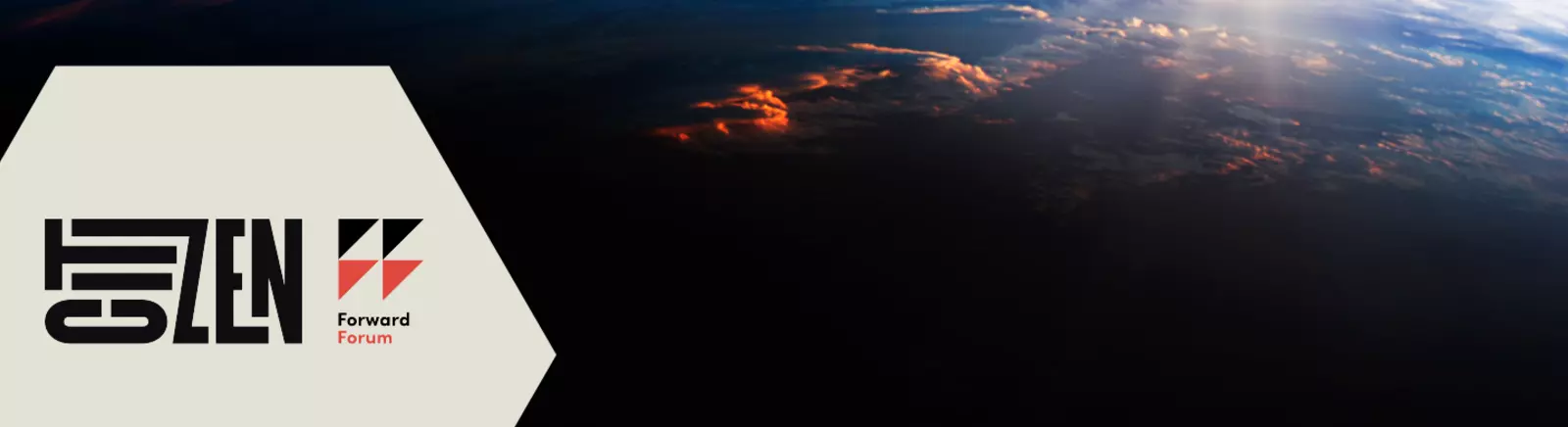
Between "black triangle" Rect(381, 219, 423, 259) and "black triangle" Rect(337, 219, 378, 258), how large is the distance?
12cm

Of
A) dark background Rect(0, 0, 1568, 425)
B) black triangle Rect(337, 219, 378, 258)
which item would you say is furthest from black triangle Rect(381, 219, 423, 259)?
dark background Rect(0, 0, 1568, 425)

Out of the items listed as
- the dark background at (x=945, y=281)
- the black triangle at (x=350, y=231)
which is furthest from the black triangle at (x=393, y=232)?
the dark background at (x=945, y=281)

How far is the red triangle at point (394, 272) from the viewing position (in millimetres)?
6090

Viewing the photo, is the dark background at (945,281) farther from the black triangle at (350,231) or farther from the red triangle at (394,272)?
the black triangle at (350,231)

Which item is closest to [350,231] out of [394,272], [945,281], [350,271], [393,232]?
[393,232]

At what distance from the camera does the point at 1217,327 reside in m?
6.74

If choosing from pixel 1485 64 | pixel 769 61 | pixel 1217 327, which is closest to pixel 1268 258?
pixel 1217 327

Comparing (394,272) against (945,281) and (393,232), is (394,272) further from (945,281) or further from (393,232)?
(945,281)

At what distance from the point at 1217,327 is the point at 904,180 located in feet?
11.0

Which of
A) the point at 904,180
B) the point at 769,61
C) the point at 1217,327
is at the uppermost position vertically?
the point at 769,61

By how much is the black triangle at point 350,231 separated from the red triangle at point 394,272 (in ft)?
1.09

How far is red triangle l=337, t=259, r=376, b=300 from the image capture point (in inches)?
236

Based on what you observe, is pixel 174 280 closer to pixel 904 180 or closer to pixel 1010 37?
pixel 904 180

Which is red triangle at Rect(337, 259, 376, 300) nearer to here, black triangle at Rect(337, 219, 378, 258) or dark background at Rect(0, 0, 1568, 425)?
black triangle at Rect(337, 219, 378, 258)
